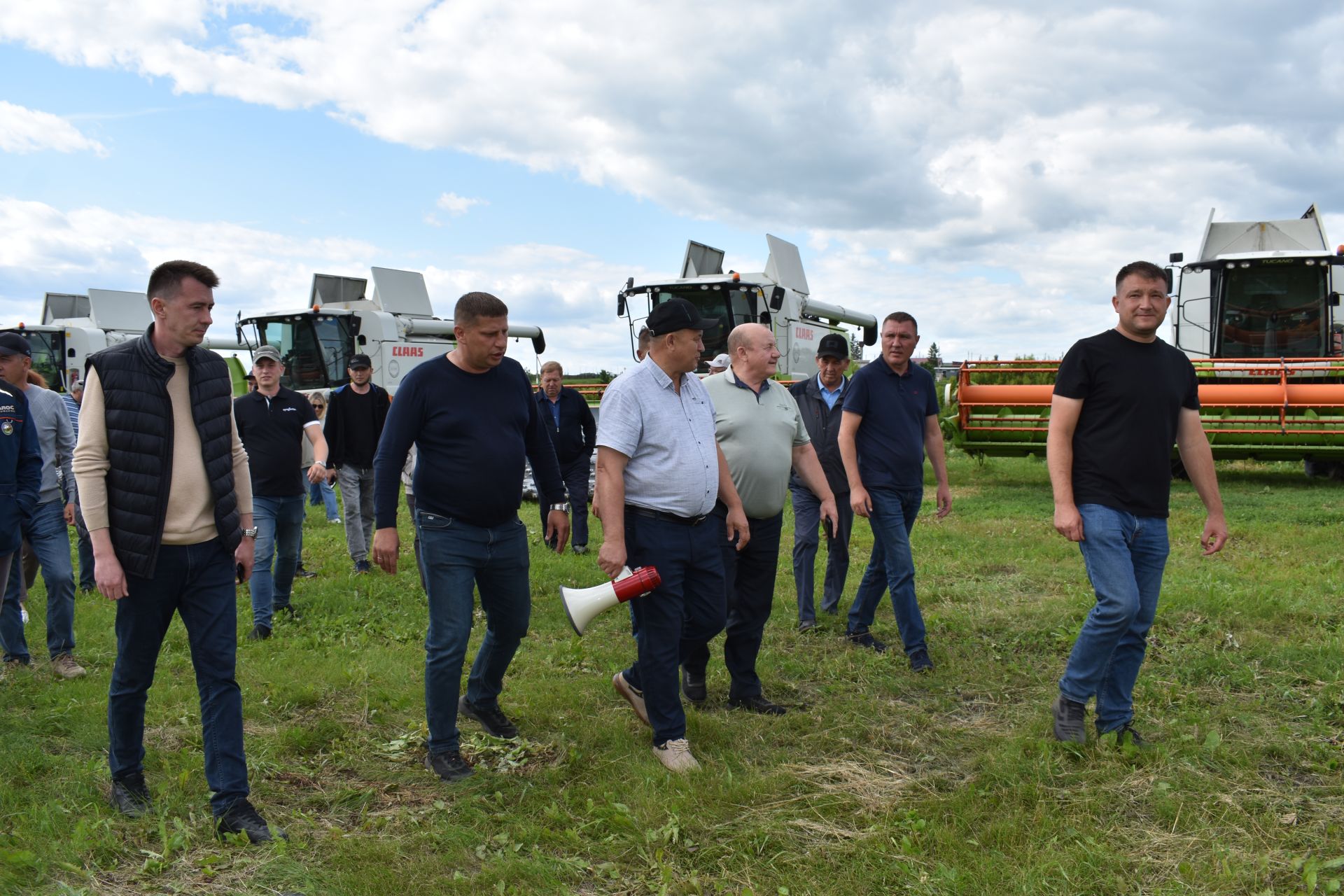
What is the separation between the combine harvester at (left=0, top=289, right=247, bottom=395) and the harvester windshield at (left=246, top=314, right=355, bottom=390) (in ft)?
3.31

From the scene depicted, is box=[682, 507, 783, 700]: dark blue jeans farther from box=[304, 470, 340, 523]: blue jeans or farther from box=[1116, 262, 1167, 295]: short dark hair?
box=[304, 470, 340, 523]: blue jeans

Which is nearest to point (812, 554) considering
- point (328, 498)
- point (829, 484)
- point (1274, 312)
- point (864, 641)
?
point (829, 484)

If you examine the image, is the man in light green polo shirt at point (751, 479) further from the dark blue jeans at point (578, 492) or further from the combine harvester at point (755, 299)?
the combine harvester at point (755, 299)

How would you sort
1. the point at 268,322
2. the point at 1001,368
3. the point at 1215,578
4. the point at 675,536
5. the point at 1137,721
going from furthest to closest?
the point at 268,322 → the point at 1001,368 → the point at 1215,578 → the point at 1137,721 → the point at 675,536

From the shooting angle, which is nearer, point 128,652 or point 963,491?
point 128,652

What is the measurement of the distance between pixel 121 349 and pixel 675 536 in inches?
88.7

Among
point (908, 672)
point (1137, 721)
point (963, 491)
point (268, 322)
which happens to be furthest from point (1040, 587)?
point (268, 322)

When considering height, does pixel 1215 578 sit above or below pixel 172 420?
below

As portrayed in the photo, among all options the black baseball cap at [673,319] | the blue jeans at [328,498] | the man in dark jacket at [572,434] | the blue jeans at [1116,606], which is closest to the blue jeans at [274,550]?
the man in dark jacket at [572,434]

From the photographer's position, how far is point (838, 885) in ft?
10.3

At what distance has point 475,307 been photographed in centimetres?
401

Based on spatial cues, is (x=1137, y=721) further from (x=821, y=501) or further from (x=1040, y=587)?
(x=1040, y=587)

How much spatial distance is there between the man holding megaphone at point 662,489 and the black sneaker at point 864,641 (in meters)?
2.01

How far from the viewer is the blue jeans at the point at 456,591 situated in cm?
409
